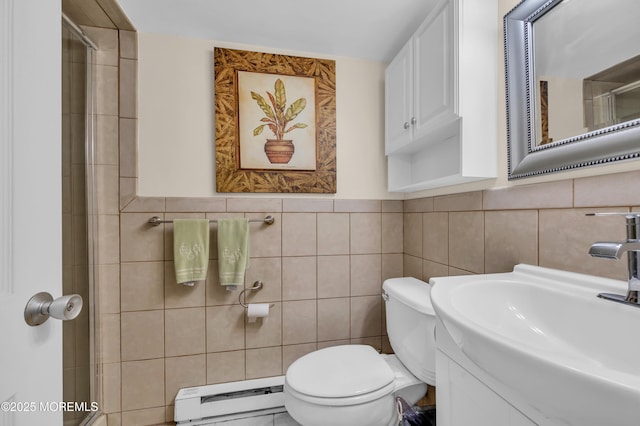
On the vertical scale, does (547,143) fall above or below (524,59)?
below

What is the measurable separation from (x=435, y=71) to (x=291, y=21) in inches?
29.7

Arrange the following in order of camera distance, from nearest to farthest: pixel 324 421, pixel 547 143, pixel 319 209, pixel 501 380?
1. pixel 501 380
2. pixel 547 143
3. pixel 324 421
4. pixel 319 209

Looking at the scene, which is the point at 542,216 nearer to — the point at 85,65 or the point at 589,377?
the point at 589,377

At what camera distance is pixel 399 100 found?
1498 millimetres

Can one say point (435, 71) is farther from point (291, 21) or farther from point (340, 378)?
point (340, 378)

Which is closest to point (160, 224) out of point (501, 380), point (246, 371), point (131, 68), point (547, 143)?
point (131, 68)

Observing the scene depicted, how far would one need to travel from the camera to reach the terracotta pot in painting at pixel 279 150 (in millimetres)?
1622

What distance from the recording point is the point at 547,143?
0.90m

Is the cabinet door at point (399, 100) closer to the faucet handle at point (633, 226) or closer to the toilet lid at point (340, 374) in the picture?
the faucet handle at point (633, 226)

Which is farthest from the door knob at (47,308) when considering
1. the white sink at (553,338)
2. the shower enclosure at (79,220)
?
the shower enclosure at (79,220)

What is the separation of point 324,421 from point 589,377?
100 centimetres

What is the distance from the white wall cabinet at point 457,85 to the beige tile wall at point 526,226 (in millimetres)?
148

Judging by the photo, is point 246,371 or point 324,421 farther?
point 246,371

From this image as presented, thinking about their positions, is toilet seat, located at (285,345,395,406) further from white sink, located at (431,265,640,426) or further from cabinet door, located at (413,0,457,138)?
cabinet door, located at (413,0,457,138)
